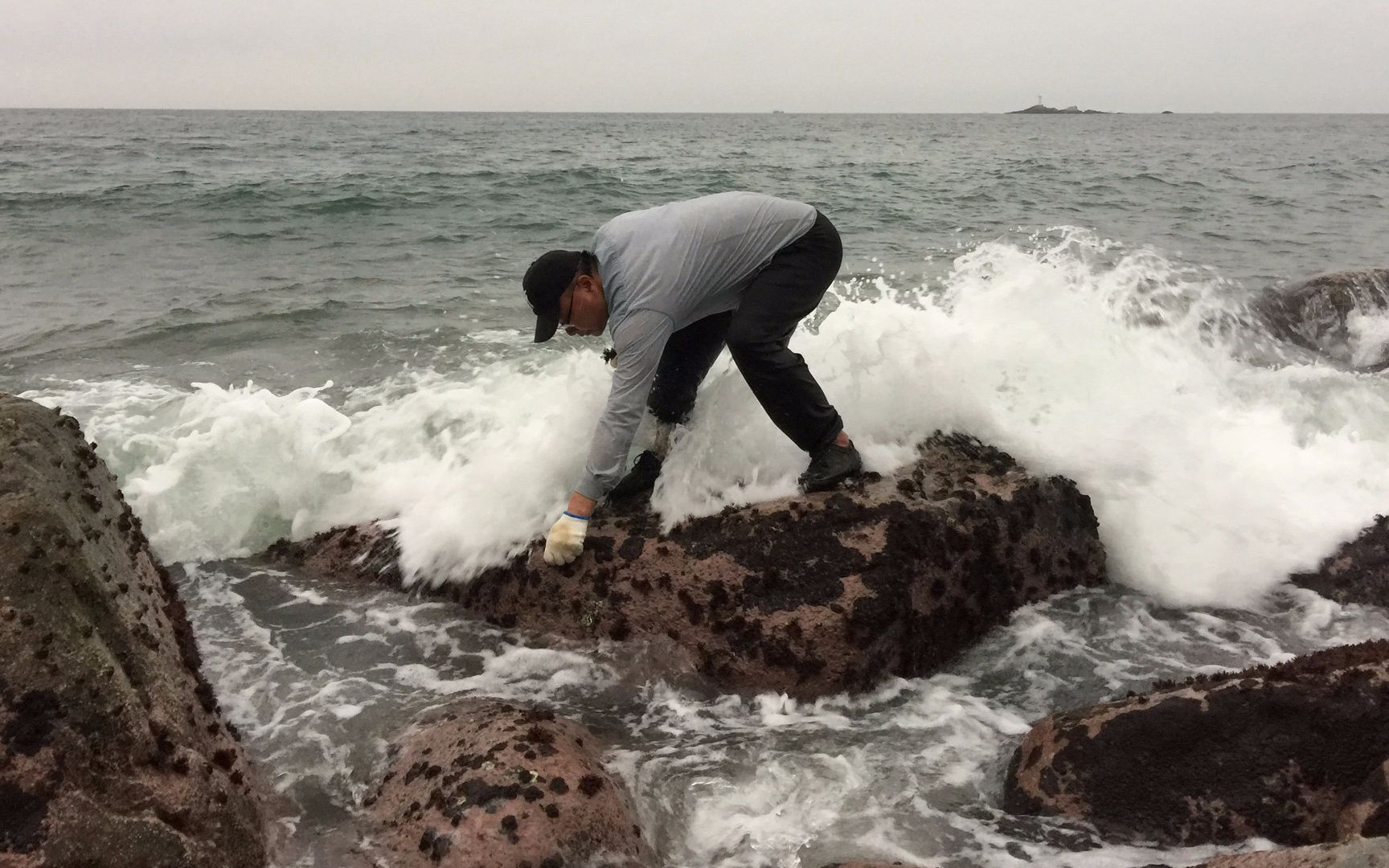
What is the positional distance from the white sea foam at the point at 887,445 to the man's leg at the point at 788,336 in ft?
1.05

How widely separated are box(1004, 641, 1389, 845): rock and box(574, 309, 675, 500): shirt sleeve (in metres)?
1.81

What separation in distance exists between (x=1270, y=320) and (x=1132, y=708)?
860cm

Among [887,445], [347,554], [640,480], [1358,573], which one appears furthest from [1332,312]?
[347,554]

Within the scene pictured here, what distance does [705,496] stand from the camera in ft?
13.1

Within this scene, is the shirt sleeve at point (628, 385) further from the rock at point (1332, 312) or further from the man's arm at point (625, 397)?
the rock at point (1332, 312)

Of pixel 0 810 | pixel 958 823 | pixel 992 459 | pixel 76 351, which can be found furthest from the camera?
pixel 76 351

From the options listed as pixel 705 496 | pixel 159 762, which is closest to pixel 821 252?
pixel 705 496

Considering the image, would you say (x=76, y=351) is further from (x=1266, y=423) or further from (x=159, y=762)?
(x=1266, y=423)

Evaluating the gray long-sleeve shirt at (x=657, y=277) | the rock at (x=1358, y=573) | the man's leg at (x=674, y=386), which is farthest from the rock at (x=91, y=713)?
the rock at (x=1358, y=573)

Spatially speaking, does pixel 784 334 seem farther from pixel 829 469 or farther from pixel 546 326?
pixel 546 326

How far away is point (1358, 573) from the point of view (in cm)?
412

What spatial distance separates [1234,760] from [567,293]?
2.69m

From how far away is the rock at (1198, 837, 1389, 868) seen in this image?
5.51ft

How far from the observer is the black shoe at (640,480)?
407cm
